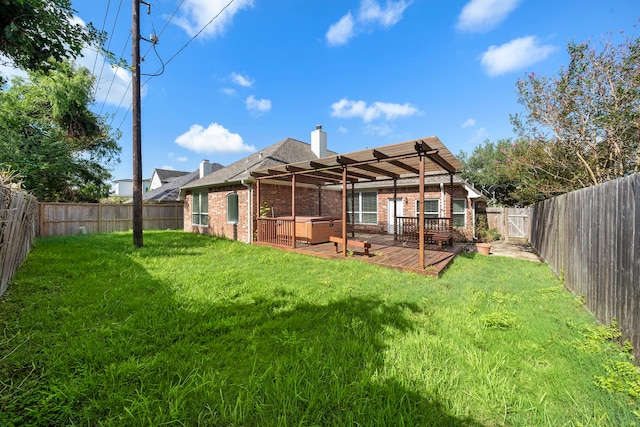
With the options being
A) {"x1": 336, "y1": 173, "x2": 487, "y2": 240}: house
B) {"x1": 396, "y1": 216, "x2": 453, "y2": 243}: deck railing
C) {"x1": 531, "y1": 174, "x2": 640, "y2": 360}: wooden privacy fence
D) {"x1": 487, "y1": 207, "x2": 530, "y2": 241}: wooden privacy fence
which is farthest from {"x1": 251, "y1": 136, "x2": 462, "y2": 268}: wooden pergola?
{"x1": 487, "y1": 207, "x2": 530, "y2": 241}: wooden privacy fence

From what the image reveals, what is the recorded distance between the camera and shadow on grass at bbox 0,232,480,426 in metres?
1.90

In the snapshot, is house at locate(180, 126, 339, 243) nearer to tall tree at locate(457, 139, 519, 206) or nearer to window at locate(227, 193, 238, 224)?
window at locate(227, 193, 238, 224)

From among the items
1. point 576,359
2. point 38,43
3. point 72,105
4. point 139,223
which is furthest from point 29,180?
point 576,359

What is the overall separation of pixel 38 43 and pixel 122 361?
4.20m

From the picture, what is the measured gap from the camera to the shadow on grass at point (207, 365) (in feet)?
6.22

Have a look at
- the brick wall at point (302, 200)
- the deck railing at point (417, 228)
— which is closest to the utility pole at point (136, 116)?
the brick wall at point (302, 200)

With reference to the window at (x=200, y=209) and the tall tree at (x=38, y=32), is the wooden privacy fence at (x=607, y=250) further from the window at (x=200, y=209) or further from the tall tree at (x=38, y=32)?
the window at (x=200, y=209)

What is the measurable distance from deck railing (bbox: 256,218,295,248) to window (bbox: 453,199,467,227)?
835 centimetres

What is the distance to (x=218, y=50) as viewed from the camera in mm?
9516

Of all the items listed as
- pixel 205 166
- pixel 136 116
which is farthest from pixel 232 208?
pixel 205 166

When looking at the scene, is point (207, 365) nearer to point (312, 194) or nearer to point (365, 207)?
point (312, 194)

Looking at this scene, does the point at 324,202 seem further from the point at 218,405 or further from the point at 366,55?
the point at 218,405

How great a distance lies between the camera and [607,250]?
3.27m

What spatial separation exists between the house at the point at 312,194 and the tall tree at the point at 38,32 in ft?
17.9
